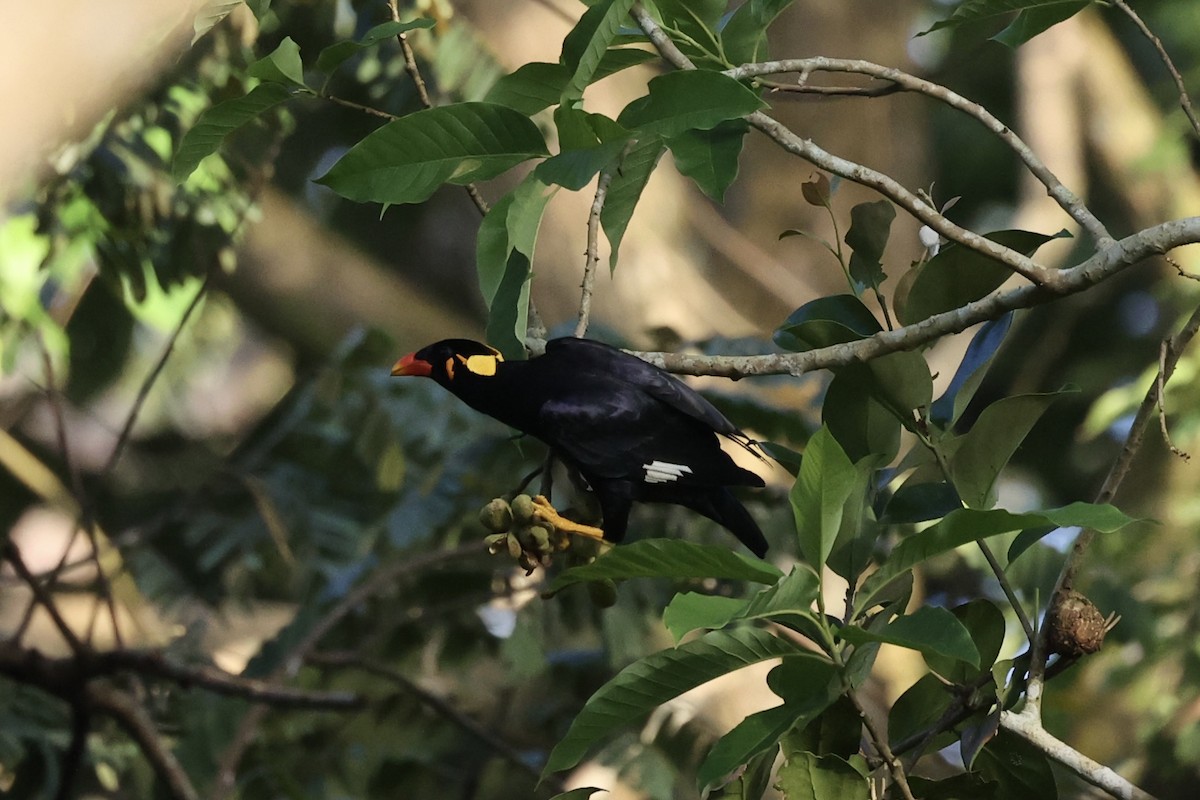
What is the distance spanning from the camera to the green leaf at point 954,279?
1.50 m

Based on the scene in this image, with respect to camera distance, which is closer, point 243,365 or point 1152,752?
point 1152,752

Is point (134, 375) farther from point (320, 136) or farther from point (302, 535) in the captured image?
point (302, 535)

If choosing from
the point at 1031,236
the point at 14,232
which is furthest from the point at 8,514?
the point at 1031,236

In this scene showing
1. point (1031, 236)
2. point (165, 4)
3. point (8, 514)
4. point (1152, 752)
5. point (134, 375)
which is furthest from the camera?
point (134, 375)

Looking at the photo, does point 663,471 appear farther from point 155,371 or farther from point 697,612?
point 155,371

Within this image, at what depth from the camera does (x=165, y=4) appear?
2.18 meters

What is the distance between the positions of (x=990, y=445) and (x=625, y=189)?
0.53 m

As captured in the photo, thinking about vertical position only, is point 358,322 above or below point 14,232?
below

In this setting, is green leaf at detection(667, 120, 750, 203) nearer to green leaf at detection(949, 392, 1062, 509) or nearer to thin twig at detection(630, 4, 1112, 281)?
thin twig at detection(630, 4, 1112, 281)

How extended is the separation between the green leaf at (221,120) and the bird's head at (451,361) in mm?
399

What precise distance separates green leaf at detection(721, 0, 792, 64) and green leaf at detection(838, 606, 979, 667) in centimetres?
71

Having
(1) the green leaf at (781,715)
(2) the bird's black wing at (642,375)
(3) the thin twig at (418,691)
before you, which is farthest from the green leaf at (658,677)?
(3) the thin twig at (418,691)

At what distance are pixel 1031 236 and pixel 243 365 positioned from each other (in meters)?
8.67

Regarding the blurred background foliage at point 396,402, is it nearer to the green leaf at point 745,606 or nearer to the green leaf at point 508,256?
the green leaf at point 508,256
